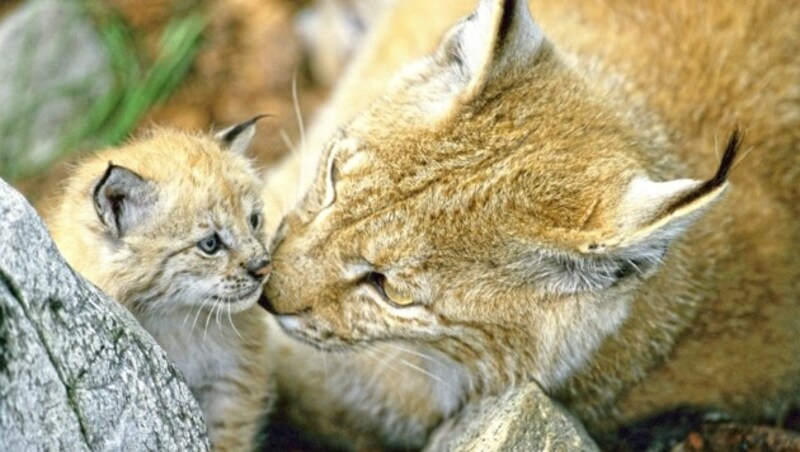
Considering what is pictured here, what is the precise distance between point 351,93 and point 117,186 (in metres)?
2.80

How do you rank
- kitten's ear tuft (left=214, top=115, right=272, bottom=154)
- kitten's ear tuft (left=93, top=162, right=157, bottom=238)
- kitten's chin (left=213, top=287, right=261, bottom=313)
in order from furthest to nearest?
kitten's ear tuft (left=214, top=115, right=272, bottom=154) → kitten's chin (left=213, top=287, right=261, bottom=313) → kitten's ear tuft (left=93, top=162, right=157, bottom=238)

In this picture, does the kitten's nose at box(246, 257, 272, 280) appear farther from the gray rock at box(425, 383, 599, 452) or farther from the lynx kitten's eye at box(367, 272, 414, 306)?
the gray rock at box(425, 383, 599, 452)

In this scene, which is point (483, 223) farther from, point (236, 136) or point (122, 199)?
point (122, 199)

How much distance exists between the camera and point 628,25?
18.3 feet

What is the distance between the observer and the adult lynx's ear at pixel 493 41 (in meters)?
4.20

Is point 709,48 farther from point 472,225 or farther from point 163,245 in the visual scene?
point 163,245

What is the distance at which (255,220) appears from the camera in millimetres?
4430

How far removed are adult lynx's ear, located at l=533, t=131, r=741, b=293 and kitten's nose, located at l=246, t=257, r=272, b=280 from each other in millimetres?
1002

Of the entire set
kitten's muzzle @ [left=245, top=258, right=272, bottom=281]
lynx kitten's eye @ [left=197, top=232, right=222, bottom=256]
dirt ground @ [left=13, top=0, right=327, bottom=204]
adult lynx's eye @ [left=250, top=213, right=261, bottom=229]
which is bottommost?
kitten's muzzle @ [left=245, top=258, right=272, bottom=281]

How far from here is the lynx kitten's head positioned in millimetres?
4137

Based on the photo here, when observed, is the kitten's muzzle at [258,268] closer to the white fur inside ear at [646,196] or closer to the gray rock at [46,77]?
the white fur inside ear at [646,196]

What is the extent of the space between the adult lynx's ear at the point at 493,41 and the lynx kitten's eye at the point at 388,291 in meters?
0.77

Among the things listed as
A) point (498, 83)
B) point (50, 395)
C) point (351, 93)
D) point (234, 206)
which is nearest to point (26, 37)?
point (351, 93)

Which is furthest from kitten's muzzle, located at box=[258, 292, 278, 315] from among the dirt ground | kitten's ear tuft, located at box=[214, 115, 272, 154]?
the dirt ground
